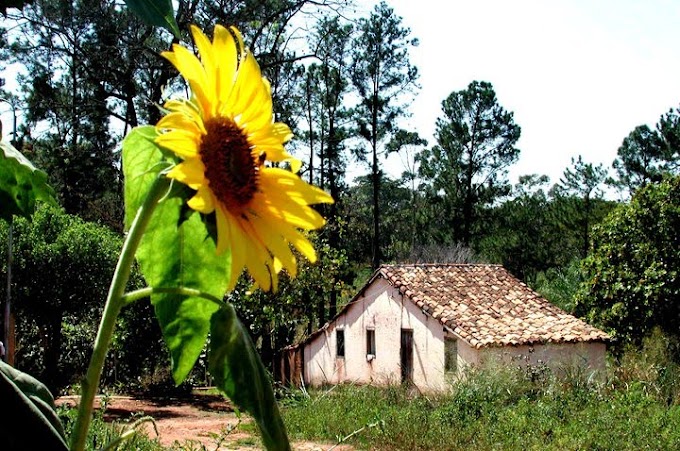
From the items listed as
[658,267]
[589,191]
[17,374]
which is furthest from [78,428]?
[589,191]

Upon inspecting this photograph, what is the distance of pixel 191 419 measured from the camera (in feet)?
38.7

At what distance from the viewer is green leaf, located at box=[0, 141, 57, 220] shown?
22.1 inches

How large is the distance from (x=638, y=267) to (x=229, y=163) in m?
14.0

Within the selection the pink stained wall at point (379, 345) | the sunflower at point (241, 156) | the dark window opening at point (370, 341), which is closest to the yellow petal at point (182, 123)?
the sunflower at point (241, 156)

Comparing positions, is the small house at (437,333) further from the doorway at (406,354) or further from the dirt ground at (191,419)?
the dirt ground at (191,419)

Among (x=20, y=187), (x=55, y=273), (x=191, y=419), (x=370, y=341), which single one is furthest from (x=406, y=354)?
(x=20, y=187)

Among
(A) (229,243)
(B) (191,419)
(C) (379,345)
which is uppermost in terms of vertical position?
(A) (229,243)

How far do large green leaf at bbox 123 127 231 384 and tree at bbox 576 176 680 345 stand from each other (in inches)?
529

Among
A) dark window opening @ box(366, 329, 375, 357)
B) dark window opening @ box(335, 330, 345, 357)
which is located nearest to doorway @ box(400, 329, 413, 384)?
dark window opening @ box(366, 329, 375, 357)

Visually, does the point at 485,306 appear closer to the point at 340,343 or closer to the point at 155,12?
the point at 340,343

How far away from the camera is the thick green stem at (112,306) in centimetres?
45

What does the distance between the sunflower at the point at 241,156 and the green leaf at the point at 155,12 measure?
18 millimetres

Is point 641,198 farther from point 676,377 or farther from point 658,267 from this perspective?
point 676,377

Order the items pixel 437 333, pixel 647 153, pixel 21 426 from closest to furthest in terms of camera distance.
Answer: pixel 21 426, pixel 437 333, pixel 647 153
